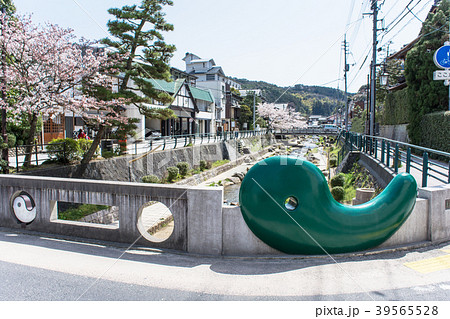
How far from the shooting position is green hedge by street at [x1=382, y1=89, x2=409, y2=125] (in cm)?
2641

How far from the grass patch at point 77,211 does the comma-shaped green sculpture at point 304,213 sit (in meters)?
9.92

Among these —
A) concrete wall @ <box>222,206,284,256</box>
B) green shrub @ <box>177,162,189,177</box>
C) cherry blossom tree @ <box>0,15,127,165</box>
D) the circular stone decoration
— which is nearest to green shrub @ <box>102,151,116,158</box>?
cherry blossom tree @ <box>0,15,127,165</box>

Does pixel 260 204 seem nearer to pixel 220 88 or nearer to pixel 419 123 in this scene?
pixel 419 123

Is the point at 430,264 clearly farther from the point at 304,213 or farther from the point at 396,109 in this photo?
the point at 396,109

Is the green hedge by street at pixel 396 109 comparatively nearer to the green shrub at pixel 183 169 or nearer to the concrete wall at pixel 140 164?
the green shrub at pixel 183 169

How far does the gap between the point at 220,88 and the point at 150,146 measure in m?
37.8

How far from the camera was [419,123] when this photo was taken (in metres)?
21.0

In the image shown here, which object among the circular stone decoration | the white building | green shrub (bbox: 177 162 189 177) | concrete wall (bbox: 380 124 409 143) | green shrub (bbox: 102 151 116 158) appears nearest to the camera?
the circular stone decoration

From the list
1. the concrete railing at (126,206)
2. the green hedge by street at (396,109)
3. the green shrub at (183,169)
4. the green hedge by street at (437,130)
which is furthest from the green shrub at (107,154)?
the green hedge by street at (396,109)

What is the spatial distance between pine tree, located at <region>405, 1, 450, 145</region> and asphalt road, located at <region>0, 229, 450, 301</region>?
18107 mm

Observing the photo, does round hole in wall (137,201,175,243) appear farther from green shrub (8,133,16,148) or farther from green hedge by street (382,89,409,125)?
green hedge by street (382,89,409,125)

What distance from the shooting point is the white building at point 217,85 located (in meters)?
58.9

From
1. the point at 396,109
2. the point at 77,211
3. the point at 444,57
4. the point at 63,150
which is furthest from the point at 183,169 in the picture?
the point at 396,109

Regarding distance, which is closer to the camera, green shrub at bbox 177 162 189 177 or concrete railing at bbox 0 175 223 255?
concrete railing at bbox 0 175 223 255
